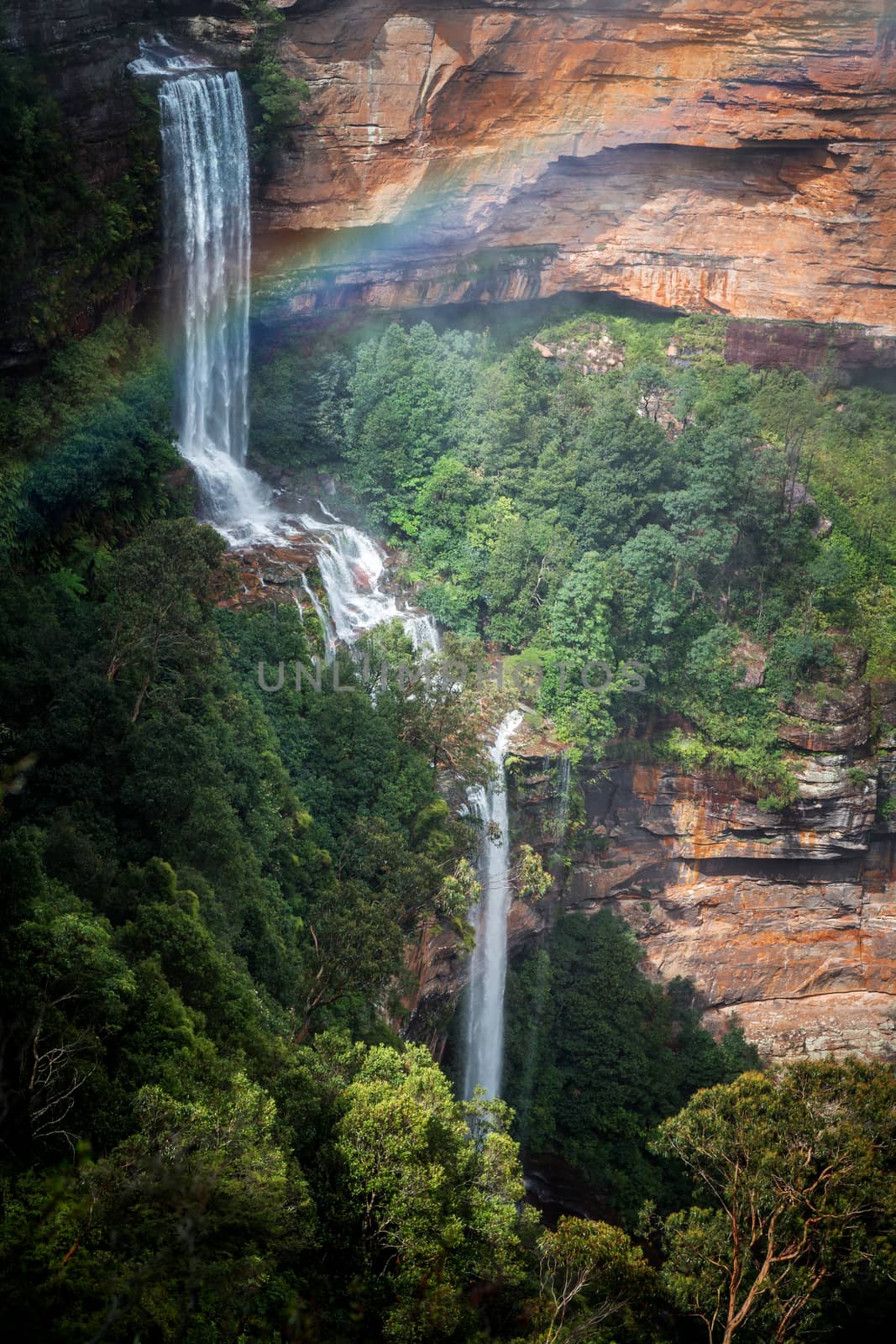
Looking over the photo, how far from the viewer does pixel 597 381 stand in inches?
1178

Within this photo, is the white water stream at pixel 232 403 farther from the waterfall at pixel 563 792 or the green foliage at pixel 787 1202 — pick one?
the green foliage at pixel 787 1202

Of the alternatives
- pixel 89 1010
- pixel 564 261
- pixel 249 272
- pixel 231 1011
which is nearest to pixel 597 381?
pixel 564 261

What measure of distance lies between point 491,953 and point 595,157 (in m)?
18.4

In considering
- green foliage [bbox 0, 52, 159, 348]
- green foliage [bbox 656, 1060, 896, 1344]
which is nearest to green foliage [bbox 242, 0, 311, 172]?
green foliage [bbox 0, 52, 159, 348]

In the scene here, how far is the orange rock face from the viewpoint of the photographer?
26766 millimetres

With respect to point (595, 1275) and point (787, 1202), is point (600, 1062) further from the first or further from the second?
point (595, 1275)

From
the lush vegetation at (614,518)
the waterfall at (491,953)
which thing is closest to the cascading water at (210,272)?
the lush vegetation at (614,518)

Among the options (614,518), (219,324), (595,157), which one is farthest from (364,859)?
(595,157)

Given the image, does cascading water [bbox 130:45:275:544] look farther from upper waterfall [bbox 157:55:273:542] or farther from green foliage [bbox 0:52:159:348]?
green foliage [bbox 0:52:159:348]

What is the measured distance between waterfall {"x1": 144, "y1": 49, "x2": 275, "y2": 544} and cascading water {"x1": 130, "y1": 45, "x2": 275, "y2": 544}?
0.07ft

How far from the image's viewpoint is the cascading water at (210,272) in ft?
81.7

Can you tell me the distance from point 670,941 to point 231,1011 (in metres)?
17.3

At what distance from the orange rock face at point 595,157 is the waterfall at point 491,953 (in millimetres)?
12228

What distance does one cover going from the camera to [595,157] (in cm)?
2955
